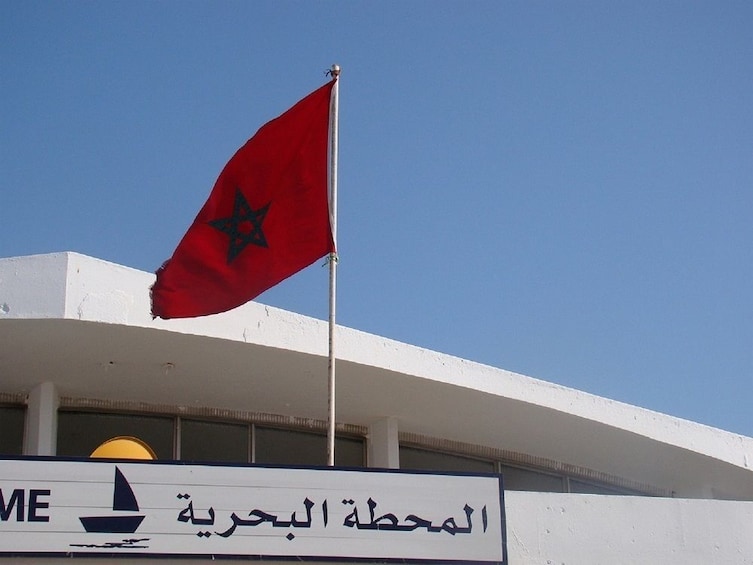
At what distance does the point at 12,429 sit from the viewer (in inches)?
503

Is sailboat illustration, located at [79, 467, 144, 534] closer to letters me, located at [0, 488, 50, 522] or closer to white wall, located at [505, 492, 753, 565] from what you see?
letters me, located at [0, 488, 50, 522]

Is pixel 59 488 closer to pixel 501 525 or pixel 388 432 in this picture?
pixel 501 525

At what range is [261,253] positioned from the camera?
9.99m

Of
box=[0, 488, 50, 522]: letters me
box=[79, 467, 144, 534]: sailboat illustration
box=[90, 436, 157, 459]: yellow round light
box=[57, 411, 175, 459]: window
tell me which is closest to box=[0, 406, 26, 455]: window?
box=[57, 411, 175, 459]: window

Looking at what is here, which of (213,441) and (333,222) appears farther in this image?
(213,441)

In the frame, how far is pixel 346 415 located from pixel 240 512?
5072 mm

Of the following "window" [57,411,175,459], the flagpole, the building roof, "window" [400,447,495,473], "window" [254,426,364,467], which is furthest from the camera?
"window" [400,447,495,473]

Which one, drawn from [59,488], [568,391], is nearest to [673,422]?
[568,391]

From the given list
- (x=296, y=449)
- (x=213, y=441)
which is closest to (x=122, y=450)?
(x=213, y=441)

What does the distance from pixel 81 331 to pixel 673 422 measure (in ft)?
23.4

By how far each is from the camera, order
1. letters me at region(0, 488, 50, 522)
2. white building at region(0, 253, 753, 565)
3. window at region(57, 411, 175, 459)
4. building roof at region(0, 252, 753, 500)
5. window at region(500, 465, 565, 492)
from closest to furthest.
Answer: letters me at region(0, 488, 50, 522), white building at region(0, 253, 753, 565), building roof at region(0, 252, 753, 500), window at region(57, 411, 175, 459), window at region(500, 465, 565, 492)

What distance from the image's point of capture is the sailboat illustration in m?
8.81

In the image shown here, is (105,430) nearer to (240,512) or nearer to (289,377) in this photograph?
(289,377)

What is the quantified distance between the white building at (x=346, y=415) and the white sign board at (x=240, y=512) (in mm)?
196
